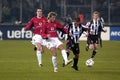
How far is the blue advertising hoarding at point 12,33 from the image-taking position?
41.0m

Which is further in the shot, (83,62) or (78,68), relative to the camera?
(83,62)

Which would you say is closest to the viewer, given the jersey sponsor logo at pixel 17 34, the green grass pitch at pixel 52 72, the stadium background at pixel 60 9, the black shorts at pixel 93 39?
the green grass pitch at pixel 52 72

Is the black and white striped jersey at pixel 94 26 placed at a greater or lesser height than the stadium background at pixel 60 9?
greater

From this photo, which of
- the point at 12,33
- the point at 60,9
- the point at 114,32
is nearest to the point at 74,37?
the point at 12,33

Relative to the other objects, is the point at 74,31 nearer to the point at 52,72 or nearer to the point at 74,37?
the point at 74,37

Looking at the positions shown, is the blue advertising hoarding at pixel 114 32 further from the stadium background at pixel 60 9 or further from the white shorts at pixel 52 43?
the white shorts at pixel 52 43

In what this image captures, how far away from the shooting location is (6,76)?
57.2 feet

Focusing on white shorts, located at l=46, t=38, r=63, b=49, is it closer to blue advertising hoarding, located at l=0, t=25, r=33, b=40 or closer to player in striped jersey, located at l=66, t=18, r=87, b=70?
player in striped jersey, located at l=66, t=18, r=87, b=70

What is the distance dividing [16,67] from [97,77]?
442 centimetres

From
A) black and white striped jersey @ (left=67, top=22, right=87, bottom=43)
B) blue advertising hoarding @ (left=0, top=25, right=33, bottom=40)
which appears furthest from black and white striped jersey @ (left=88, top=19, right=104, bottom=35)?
blue advertising hoarding @ (left=0, top=25, right=33, bottom=40)

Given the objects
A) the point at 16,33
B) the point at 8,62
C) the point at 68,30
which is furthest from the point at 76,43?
the point at 16,33

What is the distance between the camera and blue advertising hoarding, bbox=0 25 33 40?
41031mm

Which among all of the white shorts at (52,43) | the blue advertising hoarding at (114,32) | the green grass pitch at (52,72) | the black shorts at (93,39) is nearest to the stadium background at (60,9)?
the blue advertising hoarding at (114,32)

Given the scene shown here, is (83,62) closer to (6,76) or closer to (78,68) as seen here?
(78,68)
